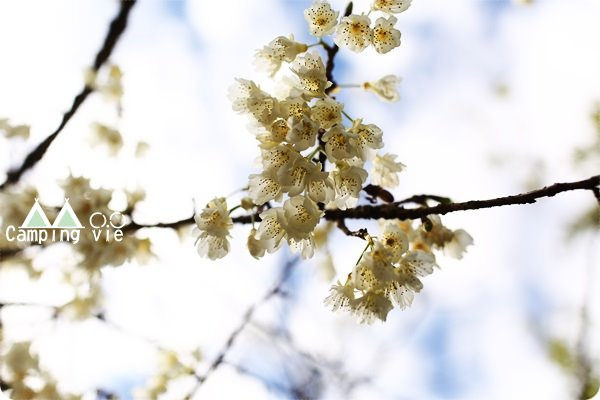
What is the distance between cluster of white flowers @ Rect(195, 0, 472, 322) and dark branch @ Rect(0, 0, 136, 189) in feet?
2.24

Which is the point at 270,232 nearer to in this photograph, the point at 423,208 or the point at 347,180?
the point at 347,180

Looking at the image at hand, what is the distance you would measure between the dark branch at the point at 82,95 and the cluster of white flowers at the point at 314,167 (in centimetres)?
68

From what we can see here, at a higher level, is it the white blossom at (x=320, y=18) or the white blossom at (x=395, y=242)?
the white blossom at (x=320, y=18)

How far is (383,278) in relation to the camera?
1.23 metres

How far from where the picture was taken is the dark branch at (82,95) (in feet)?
6.04

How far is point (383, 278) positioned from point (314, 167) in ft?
1.04

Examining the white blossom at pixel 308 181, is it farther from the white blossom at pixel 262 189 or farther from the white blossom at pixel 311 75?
the white blossom at pixel 311 75

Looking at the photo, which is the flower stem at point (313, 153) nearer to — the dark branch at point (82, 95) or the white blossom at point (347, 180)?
the white blossom at point (347, 180)

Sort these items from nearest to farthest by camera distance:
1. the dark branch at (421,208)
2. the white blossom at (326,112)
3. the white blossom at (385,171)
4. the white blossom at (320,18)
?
1. the dark branch at (421,208)
2. the white blossom at (326,112)
3. the white blossom at (320,18)
4. the white blossom at (385,171)

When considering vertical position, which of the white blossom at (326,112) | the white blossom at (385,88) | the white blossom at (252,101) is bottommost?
the white blossom at (326,112)

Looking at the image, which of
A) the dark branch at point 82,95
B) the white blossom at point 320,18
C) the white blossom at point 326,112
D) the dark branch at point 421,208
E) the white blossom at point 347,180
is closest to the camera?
the dark branch at point 421,208

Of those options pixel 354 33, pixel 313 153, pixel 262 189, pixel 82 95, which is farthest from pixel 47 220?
pixel 354 33

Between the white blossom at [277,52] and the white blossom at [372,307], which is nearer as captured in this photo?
the white blossom at [372,307]

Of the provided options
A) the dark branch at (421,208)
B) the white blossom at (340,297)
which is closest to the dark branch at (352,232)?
the dark branch at (421,208)
